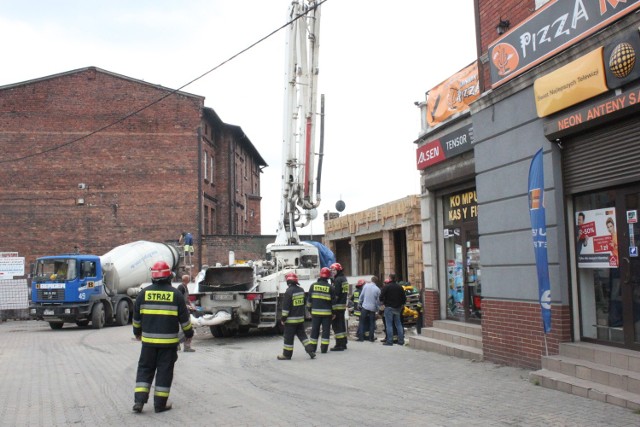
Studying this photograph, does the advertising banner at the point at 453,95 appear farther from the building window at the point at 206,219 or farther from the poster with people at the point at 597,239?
the building window at the point at 206,219

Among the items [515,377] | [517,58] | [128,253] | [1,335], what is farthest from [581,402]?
[128,253]

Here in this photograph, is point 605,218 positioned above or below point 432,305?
above

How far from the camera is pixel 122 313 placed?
21.9m

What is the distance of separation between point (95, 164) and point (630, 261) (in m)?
28.3

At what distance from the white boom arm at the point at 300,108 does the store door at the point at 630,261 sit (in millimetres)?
10310

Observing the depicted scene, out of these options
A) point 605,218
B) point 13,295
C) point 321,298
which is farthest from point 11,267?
point 605,218

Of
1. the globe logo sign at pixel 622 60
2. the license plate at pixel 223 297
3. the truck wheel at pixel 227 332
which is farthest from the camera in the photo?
the truck wheel at pixel 227 332

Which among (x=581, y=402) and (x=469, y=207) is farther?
(x=469, y=207)

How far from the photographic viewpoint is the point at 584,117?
8.00 metres

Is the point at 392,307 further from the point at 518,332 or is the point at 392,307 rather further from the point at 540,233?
the point at 540,233

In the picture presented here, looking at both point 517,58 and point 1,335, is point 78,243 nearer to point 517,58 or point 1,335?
point 1,335

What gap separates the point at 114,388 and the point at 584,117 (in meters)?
7.46

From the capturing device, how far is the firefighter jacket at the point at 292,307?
1150 cm

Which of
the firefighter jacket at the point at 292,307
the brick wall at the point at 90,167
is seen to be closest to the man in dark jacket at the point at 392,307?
the firefighter jacket at the point at 292,307
